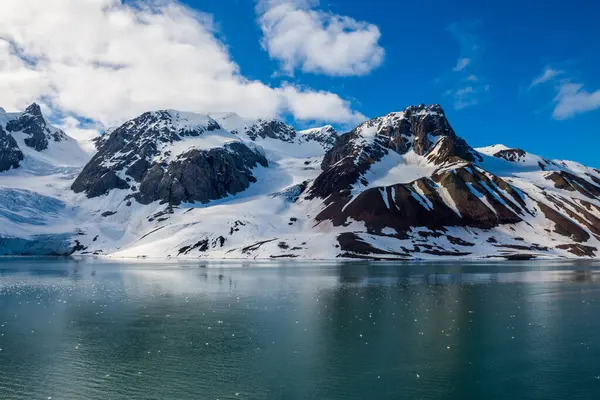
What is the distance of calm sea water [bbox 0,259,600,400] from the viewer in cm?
3244

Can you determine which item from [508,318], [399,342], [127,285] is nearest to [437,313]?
[508,318]

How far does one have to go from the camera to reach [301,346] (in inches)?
1732

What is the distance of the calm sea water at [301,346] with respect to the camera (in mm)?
32438

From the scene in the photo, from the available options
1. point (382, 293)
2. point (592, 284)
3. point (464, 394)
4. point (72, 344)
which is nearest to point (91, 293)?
point (72, 344)

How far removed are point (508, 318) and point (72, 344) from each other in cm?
4618

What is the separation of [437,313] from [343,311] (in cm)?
1141

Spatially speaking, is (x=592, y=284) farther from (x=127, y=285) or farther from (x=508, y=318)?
(x=127, y=285)

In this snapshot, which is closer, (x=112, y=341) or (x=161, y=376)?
(x=161, y=376)

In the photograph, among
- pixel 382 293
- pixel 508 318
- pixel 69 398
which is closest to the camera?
pixel 69 398

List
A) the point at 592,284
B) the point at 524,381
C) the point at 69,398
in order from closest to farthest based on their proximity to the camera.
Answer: the point at 69,398
the point at 524,381
the point at 592,284

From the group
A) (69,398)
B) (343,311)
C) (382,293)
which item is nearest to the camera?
(69,398)

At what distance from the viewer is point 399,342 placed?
4538 centimetres

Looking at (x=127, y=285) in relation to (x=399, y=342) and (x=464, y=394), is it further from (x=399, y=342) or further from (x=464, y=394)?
(x=464, y=394)

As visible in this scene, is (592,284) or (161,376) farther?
(592,284)
